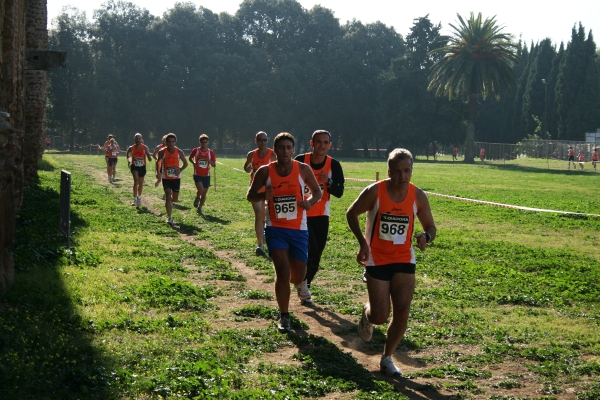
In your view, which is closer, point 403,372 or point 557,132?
point 403,372

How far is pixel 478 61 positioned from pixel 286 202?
2395 inches

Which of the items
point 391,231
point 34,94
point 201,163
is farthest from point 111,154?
point 391,231

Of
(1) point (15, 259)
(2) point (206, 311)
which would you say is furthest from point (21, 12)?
(2) point (206, 311)

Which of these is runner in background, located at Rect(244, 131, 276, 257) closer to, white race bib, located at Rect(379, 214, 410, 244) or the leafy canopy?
white race bib, located at Rect(379, 214, 410, 244)

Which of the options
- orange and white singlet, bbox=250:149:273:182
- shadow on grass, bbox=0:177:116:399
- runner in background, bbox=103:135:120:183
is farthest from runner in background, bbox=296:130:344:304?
runner in background, bbox=103:135:120:183

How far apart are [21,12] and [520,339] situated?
1223 centimetres

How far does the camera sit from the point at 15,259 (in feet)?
33.8

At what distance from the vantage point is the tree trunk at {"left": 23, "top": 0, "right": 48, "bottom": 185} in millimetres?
22641

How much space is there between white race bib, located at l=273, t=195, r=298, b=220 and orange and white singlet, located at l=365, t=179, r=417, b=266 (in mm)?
1522

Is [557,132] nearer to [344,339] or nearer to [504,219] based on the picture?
[504,219]

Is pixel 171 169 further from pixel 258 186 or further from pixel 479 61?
pixel 479 61

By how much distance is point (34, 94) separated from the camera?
24.2 metres

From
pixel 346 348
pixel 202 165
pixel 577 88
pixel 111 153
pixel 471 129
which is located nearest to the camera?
pixel 346 348

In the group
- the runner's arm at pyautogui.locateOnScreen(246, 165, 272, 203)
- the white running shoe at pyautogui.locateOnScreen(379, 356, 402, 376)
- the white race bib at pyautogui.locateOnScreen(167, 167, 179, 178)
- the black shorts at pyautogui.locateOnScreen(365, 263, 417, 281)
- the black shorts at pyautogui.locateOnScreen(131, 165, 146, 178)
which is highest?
the runner's arm at pyautogui.locateOnScreen(246, 165, 272, 203)
